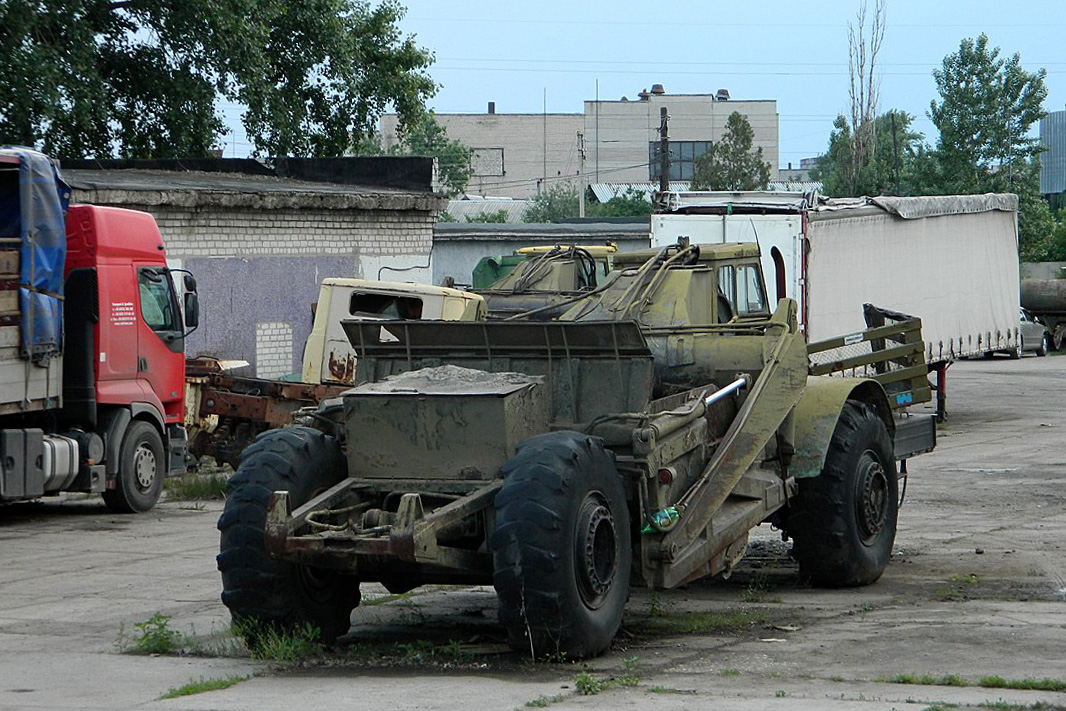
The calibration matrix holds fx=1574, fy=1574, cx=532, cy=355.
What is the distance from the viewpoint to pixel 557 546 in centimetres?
819

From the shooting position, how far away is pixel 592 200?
9200 cm

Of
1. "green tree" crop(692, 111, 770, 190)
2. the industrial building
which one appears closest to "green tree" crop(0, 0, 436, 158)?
"green tree" crop(692, 111, 770, 190)

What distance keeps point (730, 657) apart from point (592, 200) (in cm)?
8399

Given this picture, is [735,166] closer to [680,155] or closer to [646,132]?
[680,155]

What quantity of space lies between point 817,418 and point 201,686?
4.89m

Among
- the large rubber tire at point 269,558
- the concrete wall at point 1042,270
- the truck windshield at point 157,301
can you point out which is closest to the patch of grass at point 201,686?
the large rubber tire at point 269,558

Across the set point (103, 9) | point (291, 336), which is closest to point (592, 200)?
point (103, 9)

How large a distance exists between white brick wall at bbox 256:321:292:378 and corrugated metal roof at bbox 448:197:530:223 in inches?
1928

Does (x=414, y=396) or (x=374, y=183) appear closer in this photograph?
(x=414, y=396)

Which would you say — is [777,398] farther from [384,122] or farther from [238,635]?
[384,122]

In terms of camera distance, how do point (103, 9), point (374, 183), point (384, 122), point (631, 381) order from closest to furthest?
point (631, 381) → point (374, 183) → point (103, 9) → point (384, 122)

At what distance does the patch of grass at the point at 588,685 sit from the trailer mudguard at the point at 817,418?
332 centimetres

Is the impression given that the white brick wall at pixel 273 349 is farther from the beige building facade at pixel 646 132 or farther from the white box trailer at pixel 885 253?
the beige building facade at pixel 646 132

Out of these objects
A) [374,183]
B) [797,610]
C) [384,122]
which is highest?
[384,122]
